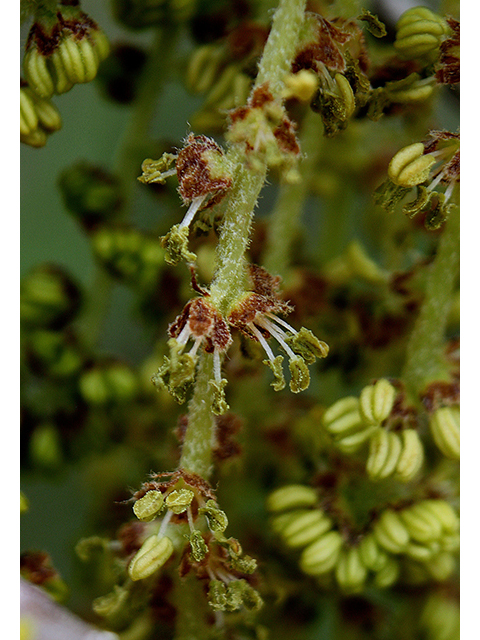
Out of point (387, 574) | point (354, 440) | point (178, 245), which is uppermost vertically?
point (178, 245)

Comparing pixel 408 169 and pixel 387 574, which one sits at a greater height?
pixel 408 169

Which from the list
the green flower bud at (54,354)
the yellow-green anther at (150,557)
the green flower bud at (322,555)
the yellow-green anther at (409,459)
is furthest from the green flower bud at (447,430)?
the green flower bud at (54,354)

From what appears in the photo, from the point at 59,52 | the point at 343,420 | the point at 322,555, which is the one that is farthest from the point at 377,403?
the point at 59,52

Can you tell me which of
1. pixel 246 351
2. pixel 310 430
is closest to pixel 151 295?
pixel 310 430

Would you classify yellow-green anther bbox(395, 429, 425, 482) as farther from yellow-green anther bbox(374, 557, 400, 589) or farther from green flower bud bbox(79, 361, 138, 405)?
green flower bud bbox(79, 361, 138, 405)

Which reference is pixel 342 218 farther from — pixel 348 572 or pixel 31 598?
pixel 31 598

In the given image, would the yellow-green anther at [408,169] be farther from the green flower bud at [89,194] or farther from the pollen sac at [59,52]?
the green flower bud at [89,194]

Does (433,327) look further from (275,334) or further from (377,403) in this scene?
(275,334)

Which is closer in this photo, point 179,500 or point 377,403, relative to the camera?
point 179,500
